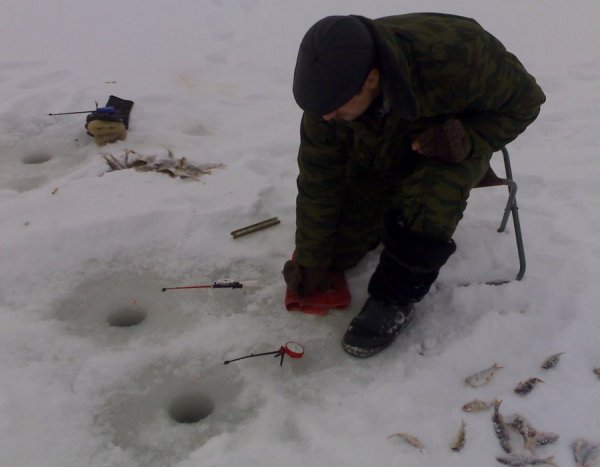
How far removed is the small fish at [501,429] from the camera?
1.85 meters

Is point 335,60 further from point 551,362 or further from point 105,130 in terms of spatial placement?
point 105,130

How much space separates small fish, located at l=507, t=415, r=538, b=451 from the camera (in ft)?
6.06

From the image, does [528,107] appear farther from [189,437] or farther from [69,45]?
[69,45]

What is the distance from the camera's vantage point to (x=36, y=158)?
3547 millimetres

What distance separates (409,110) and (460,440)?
1120 mm

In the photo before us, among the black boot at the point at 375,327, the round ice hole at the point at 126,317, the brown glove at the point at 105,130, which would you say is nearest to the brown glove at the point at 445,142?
the black boot at the point at 375,327

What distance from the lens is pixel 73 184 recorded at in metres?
3.15

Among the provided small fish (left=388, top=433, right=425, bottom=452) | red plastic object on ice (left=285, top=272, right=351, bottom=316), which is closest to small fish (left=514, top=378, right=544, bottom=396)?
small fish (left=388, top=433, right=425, bottom=452)

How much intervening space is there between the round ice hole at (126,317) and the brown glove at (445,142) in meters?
1.41

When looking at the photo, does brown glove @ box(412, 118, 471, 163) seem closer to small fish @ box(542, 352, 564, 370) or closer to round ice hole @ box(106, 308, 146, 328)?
small fish @ box(542, 352, 564, 370)

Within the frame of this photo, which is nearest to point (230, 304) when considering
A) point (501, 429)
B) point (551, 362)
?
point (501, 429)

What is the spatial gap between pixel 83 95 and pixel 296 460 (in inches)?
128

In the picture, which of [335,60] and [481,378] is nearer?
[335,60]

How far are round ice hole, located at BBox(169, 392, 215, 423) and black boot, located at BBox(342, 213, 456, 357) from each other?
0.60 metres
